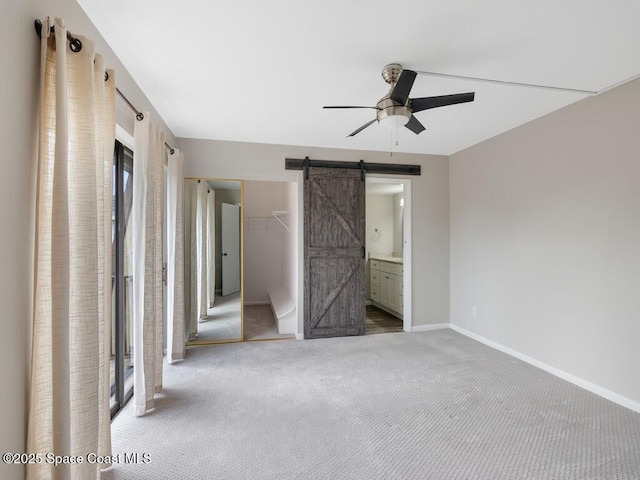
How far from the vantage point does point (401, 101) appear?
7.08 ft

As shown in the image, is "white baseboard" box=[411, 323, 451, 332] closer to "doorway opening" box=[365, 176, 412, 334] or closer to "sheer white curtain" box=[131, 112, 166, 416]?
"doorway opening" box=[365, 176, 412, 334]

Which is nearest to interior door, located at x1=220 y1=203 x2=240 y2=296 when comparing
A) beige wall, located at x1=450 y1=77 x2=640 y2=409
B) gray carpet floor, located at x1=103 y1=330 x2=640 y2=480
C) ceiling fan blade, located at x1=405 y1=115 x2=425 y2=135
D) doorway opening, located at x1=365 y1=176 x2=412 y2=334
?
gray carpet floor, located at x1=103 y1=330 x2=640 y2=480

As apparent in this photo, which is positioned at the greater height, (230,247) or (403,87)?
(403,87)

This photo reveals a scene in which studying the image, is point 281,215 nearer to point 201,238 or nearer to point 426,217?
point 201,238

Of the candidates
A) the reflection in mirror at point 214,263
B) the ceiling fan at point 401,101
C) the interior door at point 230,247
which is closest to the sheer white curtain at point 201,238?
the reflection in mirror at point 214,263

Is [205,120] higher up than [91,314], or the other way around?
[205,120]

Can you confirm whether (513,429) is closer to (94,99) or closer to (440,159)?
(94,99)

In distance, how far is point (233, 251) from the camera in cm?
408

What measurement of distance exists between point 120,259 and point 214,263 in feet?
5.01

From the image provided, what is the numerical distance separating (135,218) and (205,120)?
1576 millimetres

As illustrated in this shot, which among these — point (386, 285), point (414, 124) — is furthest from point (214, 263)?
point (386, 285)

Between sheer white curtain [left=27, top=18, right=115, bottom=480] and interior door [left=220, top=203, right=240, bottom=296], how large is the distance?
234cm

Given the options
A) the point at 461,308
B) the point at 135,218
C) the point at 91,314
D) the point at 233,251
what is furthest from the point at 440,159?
the point at 91,314

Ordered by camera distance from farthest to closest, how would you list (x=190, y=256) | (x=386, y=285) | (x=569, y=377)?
(x=386, y=285) → (x=190, y=256) → (x=569, y=377)
